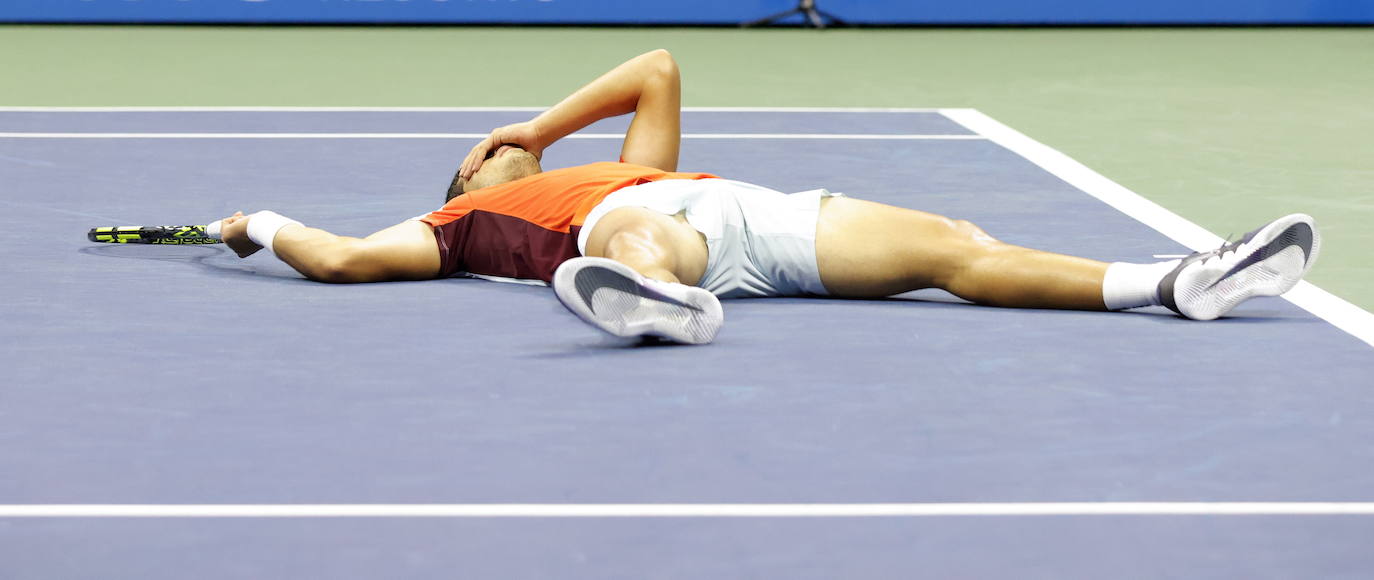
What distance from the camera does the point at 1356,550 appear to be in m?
2.08

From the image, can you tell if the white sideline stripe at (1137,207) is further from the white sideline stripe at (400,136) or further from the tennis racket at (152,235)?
the tennis racket at (152,235)

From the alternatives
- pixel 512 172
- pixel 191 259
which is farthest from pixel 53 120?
pixel 512 172

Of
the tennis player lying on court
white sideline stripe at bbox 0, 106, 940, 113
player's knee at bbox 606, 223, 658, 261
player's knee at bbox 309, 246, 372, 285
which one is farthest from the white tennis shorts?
white sideline stripe at bbox 0, 106, 940, 113

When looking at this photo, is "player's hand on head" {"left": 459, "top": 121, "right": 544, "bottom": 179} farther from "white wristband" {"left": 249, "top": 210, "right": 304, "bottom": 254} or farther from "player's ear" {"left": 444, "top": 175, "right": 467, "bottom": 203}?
"white wristband" {"left": 249, "top": 210, "right": 304, "bottom": 254}

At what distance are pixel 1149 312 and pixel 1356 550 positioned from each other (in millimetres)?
1348

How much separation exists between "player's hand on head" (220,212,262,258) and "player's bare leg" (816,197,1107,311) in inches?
52.3

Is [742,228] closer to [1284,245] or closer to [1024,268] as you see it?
[1024,268]

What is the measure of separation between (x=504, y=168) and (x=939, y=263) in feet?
3.49

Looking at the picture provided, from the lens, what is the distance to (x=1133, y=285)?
3332 millimetres

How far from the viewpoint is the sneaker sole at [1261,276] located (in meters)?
3.22

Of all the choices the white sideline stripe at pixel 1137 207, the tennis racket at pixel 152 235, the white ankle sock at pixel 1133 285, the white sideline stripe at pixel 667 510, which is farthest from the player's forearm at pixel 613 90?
the white sideline stripe at pixel 667 510

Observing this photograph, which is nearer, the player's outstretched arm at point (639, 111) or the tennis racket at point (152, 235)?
the player's outstretched arm at point (639, 111)

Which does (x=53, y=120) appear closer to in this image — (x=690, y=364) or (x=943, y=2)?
(x=690, y=364)

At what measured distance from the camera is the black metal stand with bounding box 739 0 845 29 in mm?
11805
